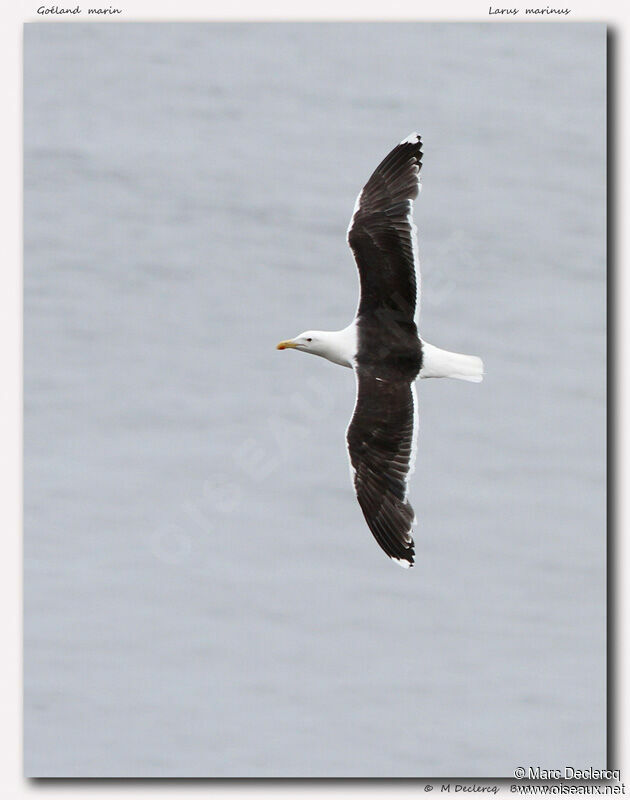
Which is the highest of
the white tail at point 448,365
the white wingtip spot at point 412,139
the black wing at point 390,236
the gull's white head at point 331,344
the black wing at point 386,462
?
the white wingtip spot at point 412,139

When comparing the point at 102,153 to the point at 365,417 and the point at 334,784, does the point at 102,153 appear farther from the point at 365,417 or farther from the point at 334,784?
the point at 334,784

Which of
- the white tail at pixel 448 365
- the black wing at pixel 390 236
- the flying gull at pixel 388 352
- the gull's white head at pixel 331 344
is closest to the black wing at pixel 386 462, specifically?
the flying gull at pixel 388 352

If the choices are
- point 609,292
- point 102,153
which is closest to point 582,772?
point 609,292

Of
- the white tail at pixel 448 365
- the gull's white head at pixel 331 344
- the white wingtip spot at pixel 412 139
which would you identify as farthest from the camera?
the white wingtip spot at pixel 412 139

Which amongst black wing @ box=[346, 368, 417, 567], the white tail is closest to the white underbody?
the white tail

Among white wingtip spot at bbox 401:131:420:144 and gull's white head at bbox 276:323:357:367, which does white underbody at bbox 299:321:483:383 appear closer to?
gull's white head at bbox 276:323:357:367

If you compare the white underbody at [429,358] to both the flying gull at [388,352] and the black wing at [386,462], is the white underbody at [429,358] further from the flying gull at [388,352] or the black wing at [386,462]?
the black wing at [386,462]

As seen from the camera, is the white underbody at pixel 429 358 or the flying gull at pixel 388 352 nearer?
the flying gull at pixel 388 352

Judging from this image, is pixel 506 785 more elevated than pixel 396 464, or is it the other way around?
pixel 396 464

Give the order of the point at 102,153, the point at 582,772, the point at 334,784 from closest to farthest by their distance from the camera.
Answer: the point at 334,784 → the point at 582,772 → the point at 102,153
